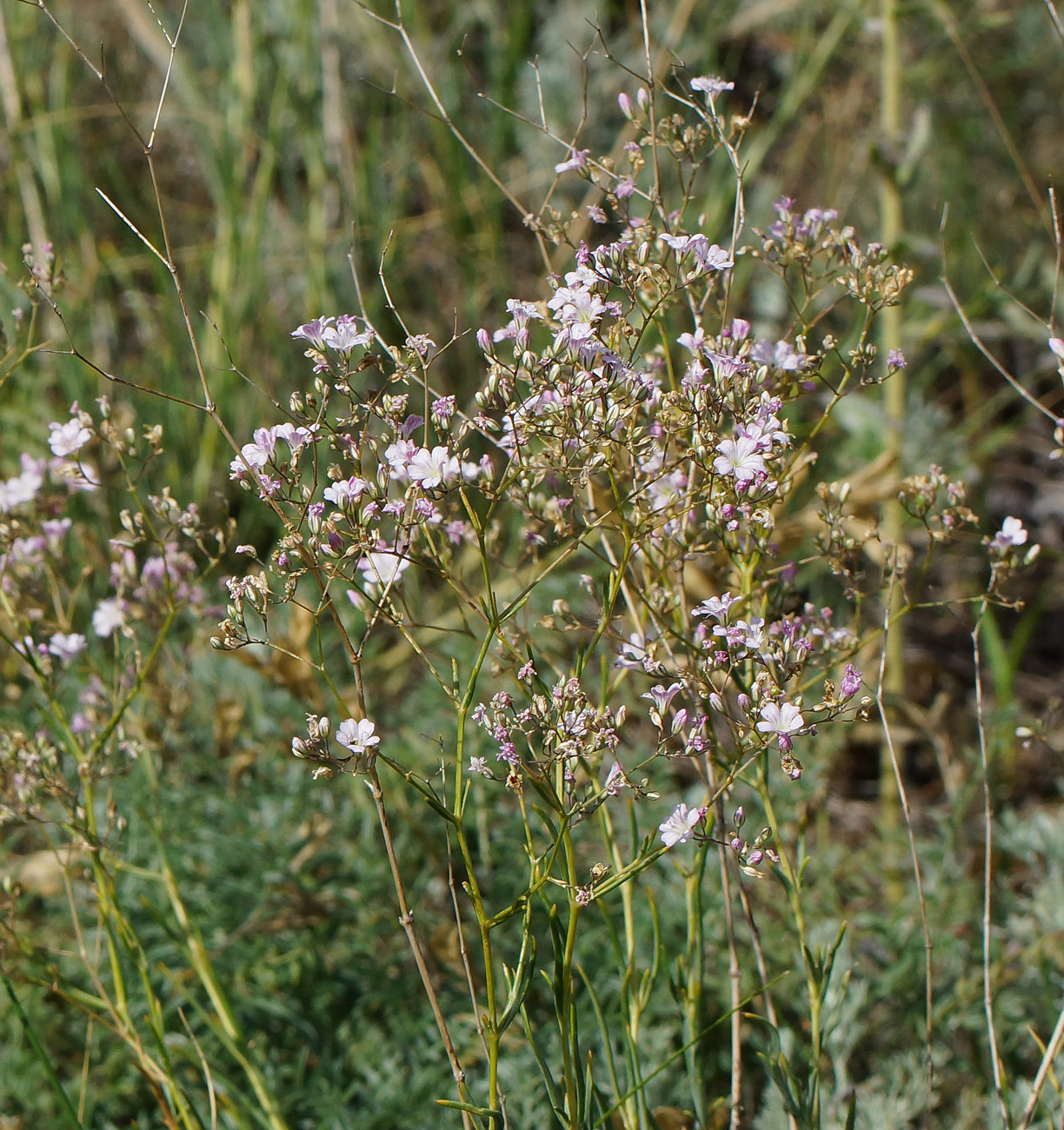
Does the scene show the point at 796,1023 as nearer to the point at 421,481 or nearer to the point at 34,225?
the point at 421,481

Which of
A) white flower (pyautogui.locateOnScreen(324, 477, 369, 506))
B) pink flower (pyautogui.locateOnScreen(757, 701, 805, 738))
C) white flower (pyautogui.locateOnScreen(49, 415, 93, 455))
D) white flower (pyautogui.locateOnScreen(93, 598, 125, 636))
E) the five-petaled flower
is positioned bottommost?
pink flower (pyautogui.locateOnScreen(757, 701, 805, 738))

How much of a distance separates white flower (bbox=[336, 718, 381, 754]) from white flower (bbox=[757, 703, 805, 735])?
357 millimetres

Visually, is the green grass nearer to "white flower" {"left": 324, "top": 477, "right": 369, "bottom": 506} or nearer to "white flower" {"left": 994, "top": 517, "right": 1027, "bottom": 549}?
"white flower" {"left": 324, "top": 477, "right": 369, "bottom": 506}

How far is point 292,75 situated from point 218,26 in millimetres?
273

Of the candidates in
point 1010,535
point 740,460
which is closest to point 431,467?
point 740,460

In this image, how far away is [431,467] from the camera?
1.06m

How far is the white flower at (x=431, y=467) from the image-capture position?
1.04 metres

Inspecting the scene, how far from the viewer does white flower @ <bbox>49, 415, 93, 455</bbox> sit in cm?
131

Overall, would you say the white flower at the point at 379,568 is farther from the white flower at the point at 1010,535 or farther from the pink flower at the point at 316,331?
the white flower at the point at 1010,535

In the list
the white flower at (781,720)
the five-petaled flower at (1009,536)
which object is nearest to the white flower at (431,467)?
the white flower at (781,720)

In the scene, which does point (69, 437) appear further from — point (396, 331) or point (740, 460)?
point (396, 331)

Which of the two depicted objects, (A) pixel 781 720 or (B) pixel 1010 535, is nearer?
(A) pixel 781 720

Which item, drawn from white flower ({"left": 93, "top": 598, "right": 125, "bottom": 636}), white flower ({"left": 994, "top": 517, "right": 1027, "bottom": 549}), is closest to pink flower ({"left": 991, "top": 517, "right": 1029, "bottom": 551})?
white flower ({"left": 994, "top": 517, "right": 1027, "bottom": 549})

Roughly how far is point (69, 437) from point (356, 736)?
0.57 m
